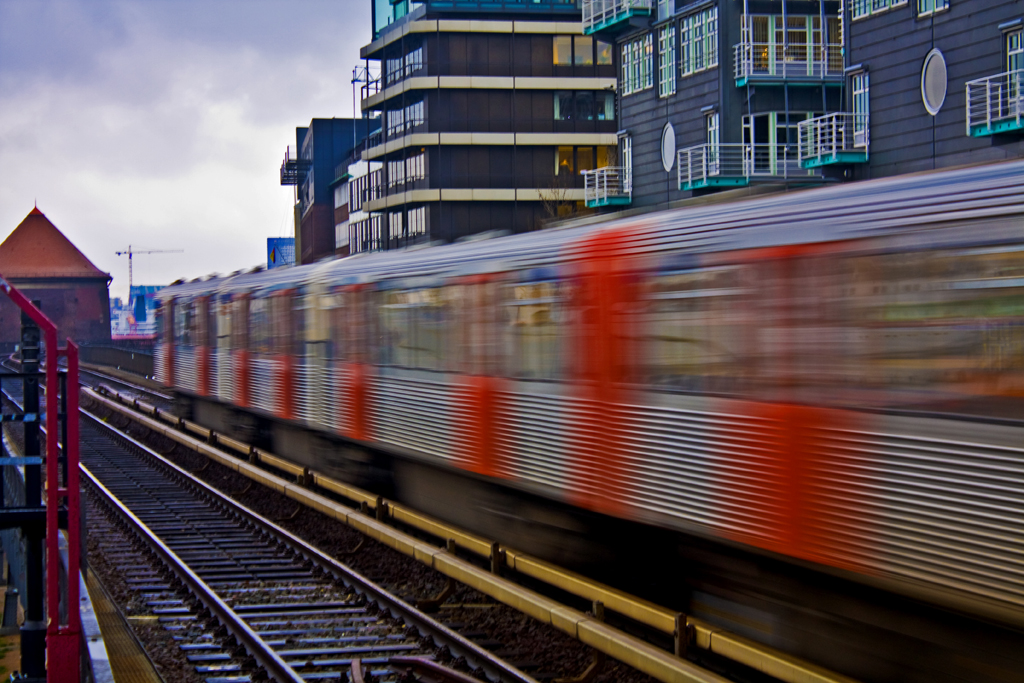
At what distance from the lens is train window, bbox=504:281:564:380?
389 inches

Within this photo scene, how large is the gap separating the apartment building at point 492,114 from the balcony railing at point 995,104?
101ft

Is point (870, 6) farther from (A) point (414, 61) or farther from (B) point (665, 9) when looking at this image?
(A) point (414, 61)

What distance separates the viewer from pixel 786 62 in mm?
31875

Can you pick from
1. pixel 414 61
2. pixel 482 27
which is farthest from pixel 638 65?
pixel 414 61

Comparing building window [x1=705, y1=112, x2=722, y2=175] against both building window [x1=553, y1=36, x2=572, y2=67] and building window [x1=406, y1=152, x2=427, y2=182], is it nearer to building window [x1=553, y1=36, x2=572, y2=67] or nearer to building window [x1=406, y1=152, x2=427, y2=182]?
building window [x1=406, y1=152, x2=427, y2=182]

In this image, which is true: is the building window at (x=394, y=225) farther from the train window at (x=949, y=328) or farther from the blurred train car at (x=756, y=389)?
the train window at (x=949, y=328)

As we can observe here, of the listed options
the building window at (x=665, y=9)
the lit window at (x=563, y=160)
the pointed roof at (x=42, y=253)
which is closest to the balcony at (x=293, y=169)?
the pointed roof at (x=42, y=253)

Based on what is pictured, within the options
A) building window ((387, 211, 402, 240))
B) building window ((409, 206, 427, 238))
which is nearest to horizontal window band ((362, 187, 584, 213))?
building window ((409, 206, 427, 238))

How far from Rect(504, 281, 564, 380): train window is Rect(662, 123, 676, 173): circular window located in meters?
24.0

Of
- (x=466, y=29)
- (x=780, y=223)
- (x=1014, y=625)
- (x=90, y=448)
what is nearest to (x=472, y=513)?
(x=780, y=223)

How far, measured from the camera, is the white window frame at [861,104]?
25859 mm

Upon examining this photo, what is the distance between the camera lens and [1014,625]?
5574mm

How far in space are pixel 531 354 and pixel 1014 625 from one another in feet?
17.4

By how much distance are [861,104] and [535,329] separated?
18192mm
